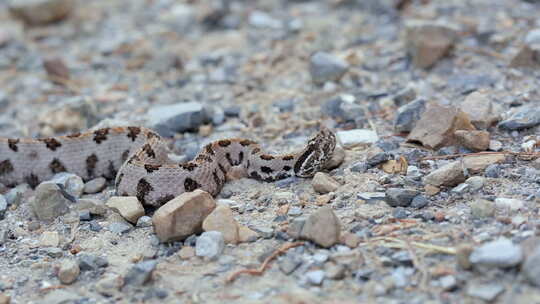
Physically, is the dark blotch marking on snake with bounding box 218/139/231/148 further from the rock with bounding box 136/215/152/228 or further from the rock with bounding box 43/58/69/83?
the rock with bounding box 43/58/69/83

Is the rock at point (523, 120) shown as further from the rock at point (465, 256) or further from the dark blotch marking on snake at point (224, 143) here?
the dark blotch marking on snake at point (224, 143)

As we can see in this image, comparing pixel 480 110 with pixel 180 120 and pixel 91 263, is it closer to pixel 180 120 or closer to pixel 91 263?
pixel 180 120

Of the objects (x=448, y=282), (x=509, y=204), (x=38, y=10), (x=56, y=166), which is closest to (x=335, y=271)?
(x=448, y=282)

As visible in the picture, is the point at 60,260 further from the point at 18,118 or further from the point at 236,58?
the point at 236,58

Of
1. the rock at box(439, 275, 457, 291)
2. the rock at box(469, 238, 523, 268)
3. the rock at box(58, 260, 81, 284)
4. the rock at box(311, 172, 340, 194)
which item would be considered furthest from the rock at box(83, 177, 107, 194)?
the rock at box(469, 238, 523, 268)

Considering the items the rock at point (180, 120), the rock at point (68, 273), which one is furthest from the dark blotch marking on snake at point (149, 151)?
the rock at point (68, 273)

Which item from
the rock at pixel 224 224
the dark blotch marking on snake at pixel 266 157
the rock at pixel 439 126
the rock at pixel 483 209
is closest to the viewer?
the rock at pixel 483 209
